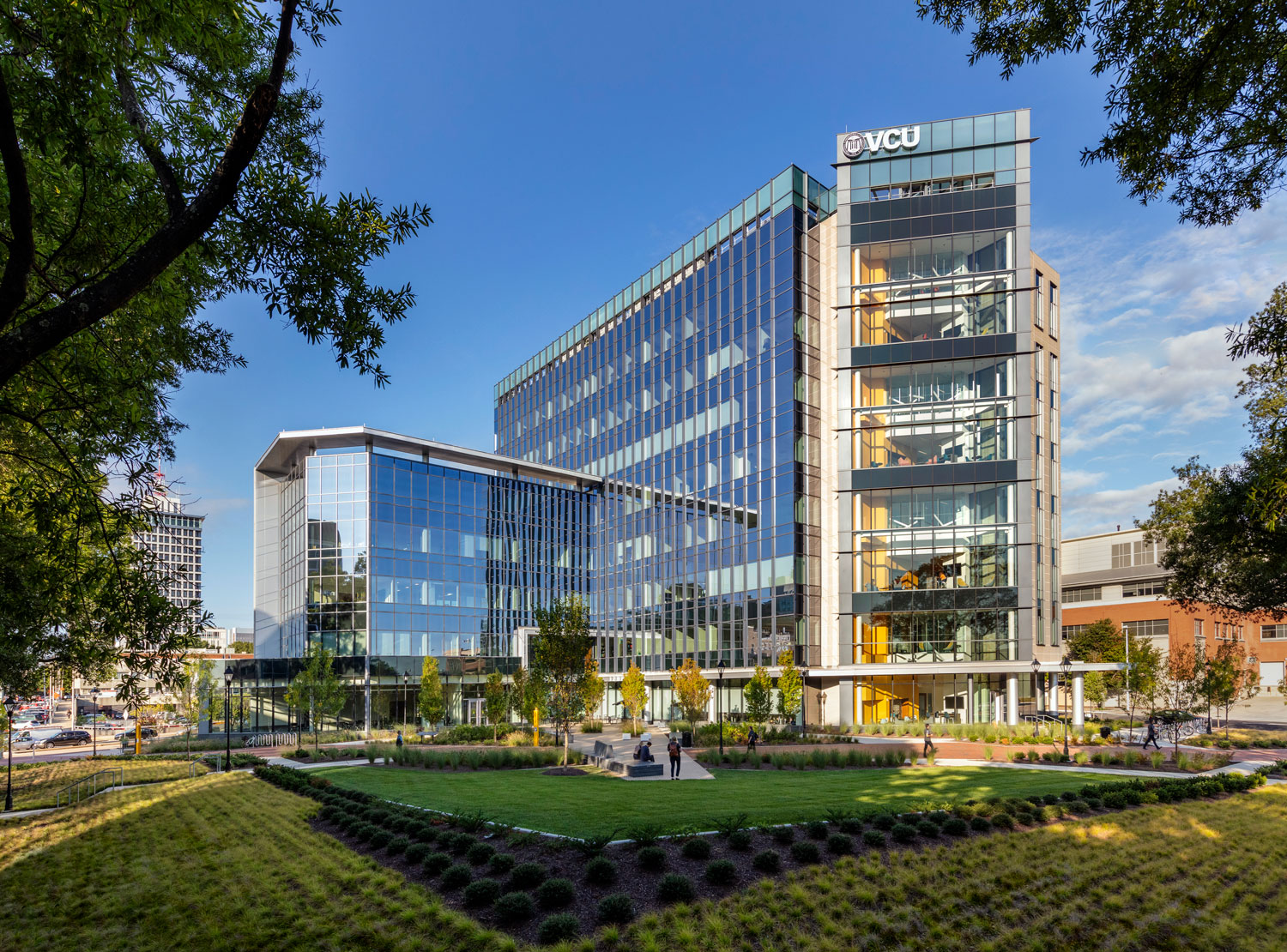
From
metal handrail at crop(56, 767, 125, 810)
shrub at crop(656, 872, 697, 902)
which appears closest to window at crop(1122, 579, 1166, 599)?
shrub at crop(656, 872, 697, 902)

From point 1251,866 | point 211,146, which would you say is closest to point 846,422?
point 1251,866

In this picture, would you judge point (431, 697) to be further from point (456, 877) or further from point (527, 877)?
point (527, 877)

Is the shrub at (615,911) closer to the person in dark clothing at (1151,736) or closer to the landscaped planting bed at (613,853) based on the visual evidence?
the landscaped planting bed at (613,853)

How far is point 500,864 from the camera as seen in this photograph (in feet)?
46.2

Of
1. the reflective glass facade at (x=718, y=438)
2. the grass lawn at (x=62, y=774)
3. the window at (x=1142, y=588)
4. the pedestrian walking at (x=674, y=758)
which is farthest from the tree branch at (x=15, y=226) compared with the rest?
the window at (x=1142, y=588)

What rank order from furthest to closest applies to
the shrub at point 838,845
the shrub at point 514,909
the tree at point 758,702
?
the tree at point 758,702 → the shrub at point 838,845 → the shrub at point 514,909

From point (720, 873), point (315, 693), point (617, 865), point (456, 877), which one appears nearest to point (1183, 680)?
point (720, 873)

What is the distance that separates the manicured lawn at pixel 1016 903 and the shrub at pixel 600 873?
151cm

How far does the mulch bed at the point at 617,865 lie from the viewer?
12414 mm

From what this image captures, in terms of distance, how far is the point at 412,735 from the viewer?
51.0 meters

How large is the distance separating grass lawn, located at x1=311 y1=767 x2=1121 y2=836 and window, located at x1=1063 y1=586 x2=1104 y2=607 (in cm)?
7673

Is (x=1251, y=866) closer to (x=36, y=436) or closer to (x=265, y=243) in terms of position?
(x=265, y=243)

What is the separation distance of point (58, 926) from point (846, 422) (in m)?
47.6

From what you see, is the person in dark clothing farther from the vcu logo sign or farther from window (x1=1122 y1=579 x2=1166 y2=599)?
window (x1=1122 y1=579 x2=1166 y2=599)
